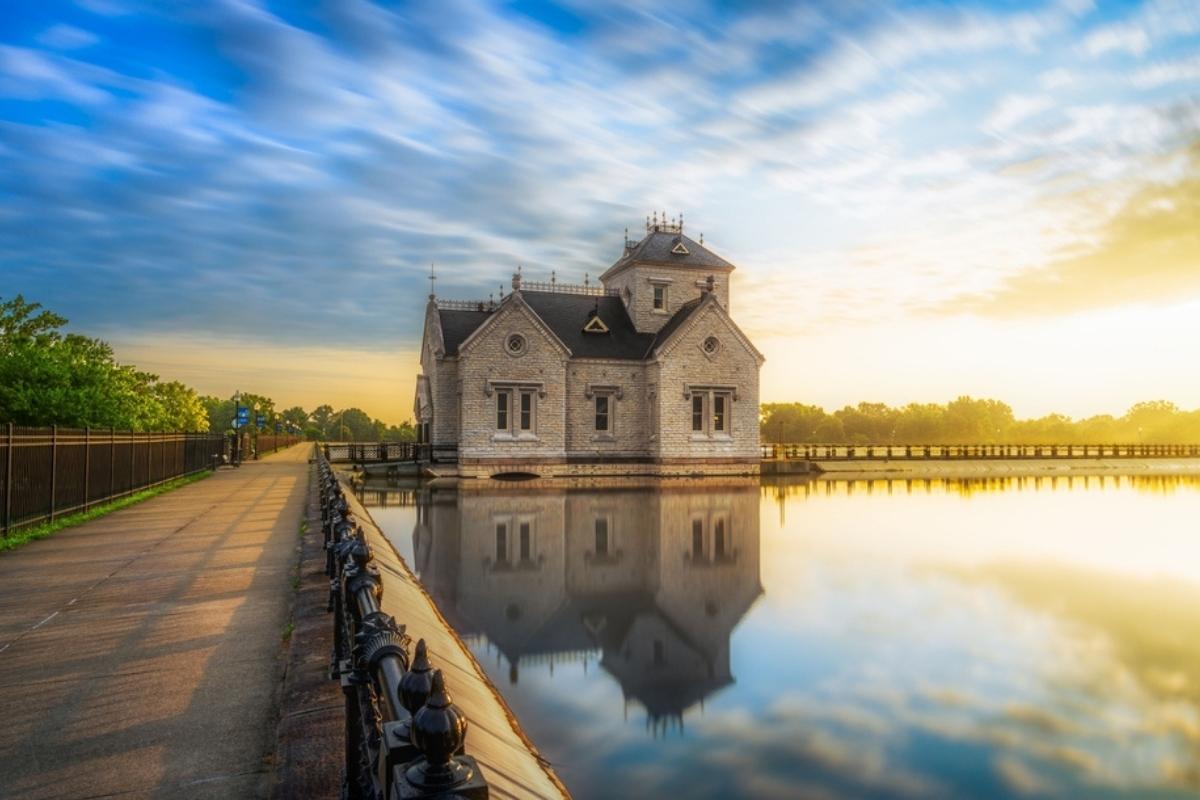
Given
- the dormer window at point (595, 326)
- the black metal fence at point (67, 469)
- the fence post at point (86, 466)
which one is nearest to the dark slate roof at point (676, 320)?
the dormer window at point (595, 326)

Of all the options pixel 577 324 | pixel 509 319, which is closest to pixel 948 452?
pixel 577 324

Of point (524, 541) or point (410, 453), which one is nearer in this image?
point (524, 541)

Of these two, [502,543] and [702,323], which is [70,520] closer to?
[502,543]

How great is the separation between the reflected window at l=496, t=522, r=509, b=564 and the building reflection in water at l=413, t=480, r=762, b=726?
3 cm

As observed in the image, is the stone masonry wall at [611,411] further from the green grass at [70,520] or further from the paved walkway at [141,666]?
the paved walkway at [141,666]

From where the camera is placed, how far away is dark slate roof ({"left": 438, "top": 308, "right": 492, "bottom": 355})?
41.3 m

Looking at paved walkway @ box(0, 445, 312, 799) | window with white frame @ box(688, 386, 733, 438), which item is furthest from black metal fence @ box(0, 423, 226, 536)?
window with white frame @ box(688, 386, 733, 438)

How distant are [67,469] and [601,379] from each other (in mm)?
27768

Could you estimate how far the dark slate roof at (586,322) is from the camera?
1677 inches

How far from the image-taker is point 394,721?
9.45 feet

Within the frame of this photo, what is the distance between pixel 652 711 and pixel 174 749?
5029 mm

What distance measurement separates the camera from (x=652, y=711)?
8.42 meters

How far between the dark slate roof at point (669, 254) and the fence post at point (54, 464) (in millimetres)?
32805

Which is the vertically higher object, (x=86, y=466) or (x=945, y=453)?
(x=86, y=466)
